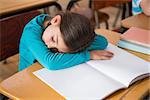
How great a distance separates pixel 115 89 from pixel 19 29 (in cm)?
74

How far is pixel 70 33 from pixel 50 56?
0.42ft

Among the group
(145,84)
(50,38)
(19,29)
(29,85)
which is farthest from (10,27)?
(145,84)

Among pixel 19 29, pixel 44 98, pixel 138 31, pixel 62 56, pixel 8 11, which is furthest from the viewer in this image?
pixel 8 11

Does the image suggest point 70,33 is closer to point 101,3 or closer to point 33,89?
point 33,89

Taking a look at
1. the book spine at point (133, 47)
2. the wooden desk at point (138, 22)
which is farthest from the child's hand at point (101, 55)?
the wooden desk at point (138, 22)

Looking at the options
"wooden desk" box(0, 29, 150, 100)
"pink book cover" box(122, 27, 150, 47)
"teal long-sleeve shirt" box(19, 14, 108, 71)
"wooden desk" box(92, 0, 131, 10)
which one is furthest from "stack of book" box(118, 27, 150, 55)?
"wooden desk" box(92, 0, 131, 10)

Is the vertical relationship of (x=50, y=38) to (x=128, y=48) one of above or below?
above

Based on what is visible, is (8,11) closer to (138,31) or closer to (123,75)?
(138,31)

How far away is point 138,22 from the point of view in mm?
1424

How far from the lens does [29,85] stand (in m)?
0.87

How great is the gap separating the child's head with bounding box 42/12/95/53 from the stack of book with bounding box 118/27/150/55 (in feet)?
0.77

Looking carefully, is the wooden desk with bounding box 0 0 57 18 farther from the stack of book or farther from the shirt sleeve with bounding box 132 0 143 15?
the stack of book

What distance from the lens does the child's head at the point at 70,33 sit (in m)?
0.92

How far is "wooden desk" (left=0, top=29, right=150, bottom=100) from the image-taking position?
2.70 feet
